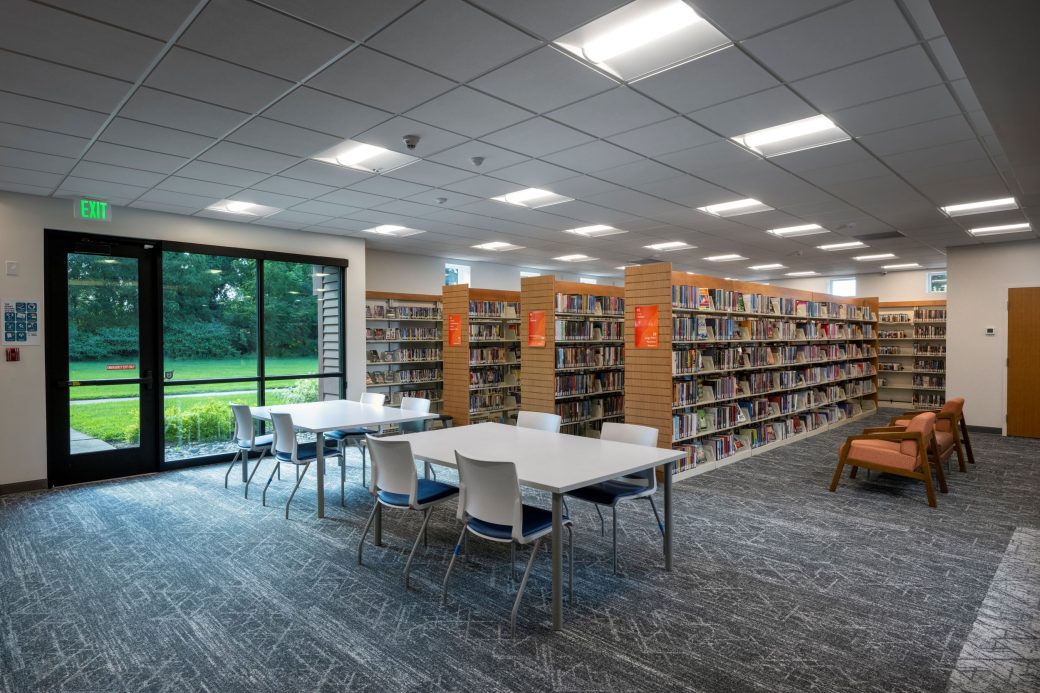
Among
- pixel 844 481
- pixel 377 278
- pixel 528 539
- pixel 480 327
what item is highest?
pixel 377 278

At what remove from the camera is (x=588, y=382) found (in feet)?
27.1

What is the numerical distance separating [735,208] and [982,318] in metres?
5.72

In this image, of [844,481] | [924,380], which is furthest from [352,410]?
[924,380]

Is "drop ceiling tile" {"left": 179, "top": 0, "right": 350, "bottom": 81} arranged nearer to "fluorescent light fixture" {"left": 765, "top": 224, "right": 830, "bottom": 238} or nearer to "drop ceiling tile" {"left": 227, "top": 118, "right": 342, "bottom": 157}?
"drop ceiling tile" {"left": 227, "top": 118, "right": 342, "bottom": 157}

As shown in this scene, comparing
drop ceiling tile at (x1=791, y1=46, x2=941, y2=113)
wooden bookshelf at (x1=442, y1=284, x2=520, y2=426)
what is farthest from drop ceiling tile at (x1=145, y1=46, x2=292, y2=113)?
wooden bookshelf at (x1=442, y1=284, x2=520, y2=426)

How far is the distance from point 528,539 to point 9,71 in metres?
4.11

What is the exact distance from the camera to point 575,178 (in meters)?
5.68

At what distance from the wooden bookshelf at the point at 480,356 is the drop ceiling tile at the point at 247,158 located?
381cm

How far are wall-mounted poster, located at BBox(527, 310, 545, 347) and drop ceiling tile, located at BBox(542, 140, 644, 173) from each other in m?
2.44

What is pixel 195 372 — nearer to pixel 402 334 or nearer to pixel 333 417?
pixel 333 417

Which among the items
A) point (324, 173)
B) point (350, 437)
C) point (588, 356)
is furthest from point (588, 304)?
point (324, 173)

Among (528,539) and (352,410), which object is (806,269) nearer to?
(352,410)

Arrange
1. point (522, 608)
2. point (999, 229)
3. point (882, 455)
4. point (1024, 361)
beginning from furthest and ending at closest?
point (1024, 361)
point (999, 229)
point (882, 455)
point (522, 608)

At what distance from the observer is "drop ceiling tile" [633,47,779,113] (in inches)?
130
